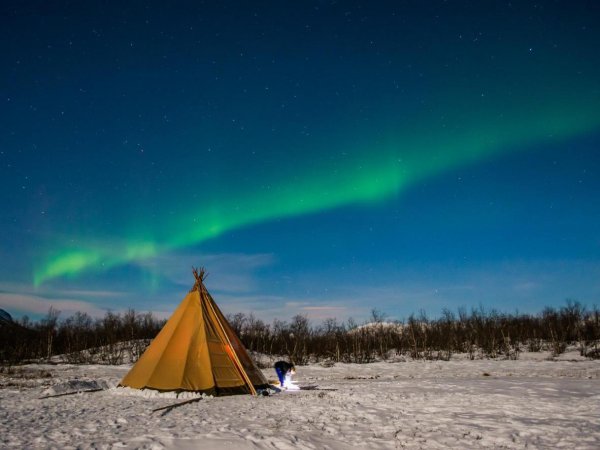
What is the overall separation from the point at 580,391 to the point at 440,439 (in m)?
6.86

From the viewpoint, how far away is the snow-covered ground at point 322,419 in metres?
6.05

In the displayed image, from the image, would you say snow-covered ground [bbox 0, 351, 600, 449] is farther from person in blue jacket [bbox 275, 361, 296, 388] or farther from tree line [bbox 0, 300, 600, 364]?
tree line [bbox 0, 300, 600, 364]

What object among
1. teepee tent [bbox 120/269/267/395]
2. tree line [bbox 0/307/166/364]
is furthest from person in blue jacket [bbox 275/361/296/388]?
tree line [bbox 0/307/166/364]

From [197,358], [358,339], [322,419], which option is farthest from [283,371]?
[358,339]

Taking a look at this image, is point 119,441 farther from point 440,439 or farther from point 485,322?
point 485,322

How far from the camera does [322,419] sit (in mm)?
7715

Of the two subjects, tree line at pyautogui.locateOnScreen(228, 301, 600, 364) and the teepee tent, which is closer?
the teepee tent

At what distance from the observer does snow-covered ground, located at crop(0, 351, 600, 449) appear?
6.05 meters

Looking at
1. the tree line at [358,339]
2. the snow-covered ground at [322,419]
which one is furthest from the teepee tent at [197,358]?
the tree line at [358,339]

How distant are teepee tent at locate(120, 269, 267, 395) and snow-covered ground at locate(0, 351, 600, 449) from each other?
0.52m

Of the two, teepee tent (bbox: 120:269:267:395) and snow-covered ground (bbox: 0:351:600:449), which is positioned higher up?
teepee tent (bbox: 120:269:267:395)

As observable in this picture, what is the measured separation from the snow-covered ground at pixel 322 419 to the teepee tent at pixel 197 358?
0.52 metres

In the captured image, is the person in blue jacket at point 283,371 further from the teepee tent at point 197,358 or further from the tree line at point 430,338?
the tree line at point 430,338

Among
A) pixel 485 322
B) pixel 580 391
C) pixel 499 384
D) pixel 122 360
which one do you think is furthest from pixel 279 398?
pixel 485 322
